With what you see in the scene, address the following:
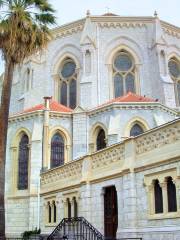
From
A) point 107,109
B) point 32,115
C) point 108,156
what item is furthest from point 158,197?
point 32,115

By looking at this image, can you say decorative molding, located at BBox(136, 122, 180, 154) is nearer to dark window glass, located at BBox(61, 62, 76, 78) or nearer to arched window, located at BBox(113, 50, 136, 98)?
arched window, located at BBox(113, 50, 136, 98)

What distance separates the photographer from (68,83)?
36.0 metres

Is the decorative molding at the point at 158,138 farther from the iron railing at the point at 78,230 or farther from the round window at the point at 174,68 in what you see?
the round window at the point at 174,68

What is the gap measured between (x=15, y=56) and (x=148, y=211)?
8771mm

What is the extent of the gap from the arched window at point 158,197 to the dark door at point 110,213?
2.71 metres

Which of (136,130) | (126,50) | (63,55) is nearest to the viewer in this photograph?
(136,130)

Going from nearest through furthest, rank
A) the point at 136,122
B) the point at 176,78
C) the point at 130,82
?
the point at 136,122, the point at 130,82, the point at 176,78

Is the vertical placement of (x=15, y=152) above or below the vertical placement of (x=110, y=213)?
above

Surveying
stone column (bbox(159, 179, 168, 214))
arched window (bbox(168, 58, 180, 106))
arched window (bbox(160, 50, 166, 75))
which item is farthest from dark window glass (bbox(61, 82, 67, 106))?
stone column (bbox(159, 179, 168, 214))

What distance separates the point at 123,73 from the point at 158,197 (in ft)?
77.6

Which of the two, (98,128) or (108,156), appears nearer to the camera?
(108,156)

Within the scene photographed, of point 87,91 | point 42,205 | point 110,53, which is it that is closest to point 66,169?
point 42,205

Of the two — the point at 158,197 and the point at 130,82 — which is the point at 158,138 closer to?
the point at 158,197

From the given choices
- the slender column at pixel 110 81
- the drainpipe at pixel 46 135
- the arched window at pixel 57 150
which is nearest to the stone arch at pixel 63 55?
the slender column at pixel 110 81
